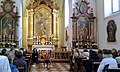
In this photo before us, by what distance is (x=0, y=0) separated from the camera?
72.4 feet

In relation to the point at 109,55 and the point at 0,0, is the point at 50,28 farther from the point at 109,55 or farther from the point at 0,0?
the point at 109,55

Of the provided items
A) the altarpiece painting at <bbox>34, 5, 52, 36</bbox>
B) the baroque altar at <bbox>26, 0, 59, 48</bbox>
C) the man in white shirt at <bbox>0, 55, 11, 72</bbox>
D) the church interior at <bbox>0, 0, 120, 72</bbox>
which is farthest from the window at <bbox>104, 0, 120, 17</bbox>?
the man in white shirt at <bbox>0, 55, 11, 72</bbox>

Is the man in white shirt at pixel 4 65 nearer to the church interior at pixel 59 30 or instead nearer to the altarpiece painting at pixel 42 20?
the church interior at pixel 59 30

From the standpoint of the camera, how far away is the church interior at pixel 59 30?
17.2 metres

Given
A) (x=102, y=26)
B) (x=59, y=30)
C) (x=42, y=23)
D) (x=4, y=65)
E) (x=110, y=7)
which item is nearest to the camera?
(x=4, y=65)

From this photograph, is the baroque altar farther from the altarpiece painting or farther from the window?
the window

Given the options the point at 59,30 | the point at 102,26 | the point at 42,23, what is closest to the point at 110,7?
the point at 102,26

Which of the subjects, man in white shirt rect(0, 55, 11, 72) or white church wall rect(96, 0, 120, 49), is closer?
man in white shirt rect(0, 55, 11, 72)

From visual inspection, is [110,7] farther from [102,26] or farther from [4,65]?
[4,65]

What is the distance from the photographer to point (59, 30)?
28.1 metres

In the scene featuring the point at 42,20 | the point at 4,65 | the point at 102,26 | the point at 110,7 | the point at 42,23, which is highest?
the point at 110,7

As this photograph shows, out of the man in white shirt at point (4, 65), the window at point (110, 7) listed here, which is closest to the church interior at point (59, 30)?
the window at point (110, 7)

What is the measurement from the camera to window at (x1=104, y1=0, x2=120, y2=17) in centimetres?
1825

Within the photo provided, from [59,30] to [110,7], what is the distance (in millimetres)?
9791
